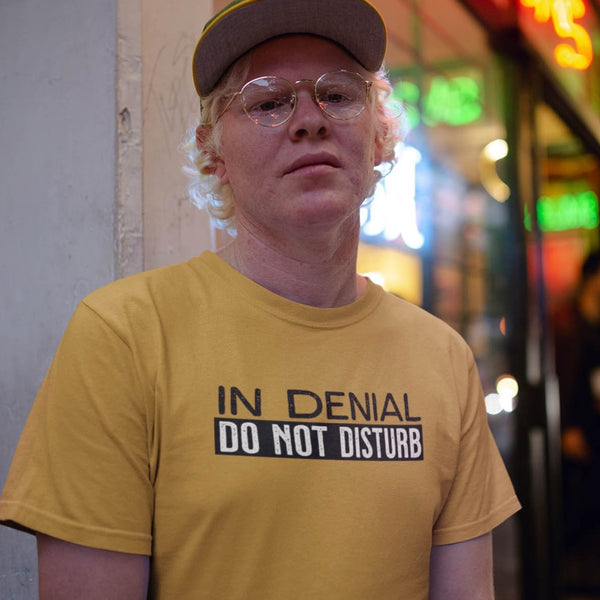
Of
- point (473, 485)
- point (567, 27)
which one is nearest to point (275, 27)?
point (473, 485)

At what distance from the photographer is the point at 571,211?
8375mm

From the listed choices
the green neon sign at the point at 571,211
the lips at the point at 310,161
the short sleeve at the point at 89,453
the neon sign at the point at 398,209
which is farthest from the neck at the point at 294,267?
the green neon sign at the point at 571,211

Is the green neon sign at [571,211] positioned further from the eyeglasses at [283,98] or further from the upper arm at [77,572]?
the upper arm at [77,572]

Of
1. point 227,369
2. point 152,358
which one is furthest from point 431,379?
point 152,358

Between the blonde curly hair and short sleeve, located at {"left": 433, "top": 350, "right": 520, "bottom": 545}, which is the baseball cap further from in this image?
short sleeve, located at {"left": 433, "top": 350, "right": 520, "bottom": 545}

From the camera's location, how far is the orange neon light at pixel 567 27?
4.96 m

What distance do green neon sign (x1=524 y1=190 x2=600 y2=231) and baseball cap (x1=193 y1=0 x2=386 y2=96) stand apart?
6768 millimetres

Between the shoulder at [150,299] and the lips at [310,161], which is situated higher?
the lips at [310,161]

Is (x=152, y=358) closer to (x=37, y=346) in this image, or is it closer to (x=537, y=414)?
(x=37, y=346)

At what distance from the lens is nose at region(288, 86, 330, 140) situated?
4.96 ft

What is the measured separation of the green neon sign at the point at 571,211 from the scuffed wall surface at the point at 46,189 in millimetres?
6784

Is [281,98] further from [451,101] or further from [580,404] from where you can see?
[580,404]

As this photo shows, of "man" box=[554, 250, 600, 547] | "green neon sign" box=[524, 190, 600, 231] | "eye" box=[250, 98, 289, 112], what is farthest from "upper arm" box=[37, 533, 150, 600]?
"green neon sign" box=[524, 190, 600, 231]

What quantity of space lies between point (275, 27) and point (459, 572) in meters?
1.19
